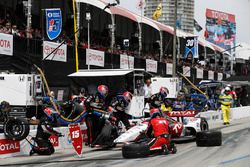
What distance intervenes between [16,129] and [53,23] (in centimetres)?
1150

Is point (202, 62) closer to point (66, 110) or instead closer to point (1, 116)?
point (66, 110)

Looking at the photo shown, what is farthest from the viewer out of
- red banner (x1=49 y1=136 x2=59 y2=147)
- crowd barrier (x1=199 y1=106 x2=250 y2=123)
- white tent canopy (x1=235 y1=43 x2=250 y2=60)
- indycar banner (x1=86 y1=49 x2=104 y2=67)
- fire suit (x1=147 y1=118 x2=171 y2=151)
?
white tent canopy (x1=235 y1=43 x2=250 y2=60)

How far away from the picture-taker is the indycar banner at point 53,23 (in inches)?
894

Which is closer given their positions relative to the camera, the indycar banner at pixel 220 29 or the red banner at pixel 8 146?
the red banner at pixel 8 146

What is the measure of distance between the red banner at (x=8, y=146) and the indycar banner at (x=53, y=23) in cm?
1058

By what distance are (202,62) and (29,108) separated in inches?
1565

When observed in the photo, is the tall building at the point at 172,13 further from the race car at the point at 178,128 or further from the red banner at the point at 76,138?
the red banner at the point at 76,138

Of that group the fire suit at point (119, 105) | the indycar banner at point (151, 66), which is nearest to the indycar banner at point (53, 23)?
the fire suit at point (119, 105)

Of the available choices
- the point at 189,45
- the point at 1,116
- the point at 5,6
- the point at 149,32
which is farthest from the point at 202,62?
the point at 1,116

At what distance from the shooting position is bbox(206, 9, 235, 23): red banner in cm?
9501

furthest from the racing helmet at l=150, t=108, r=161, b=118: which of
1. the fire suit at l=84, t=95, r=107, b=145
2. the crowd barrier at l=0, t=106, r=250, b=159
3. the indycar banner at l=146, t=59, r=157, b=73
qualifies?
the indycar banner at l=146, t=59, r=157, b=73

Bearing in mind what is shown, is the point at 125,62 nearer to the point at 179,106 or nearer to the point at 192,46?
the point at 192,46

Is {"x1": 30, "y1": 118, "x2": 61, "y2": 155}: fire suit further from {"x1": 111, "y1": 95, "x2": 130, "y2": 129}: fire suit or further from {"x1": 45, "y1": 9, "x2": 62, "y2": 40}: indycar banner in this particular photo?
{"x1": 45, "y1": 9, "x2": 62, "y2": 40}: indycar banner

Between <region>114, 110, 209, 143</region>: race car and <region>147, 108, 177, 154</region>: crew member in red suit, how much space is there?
1.64 feet
